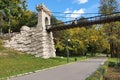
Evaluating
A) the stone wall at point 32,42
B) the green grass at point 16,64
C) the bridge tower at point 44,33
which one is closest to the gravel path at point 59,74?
the green grass at point 16,64

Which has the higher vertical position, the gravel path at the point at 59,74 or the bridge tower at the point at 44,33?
the bridge tower at the point at 44,33

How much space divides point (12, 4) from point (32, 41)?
331 inches

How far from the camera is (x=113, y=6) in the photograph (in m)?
69.2

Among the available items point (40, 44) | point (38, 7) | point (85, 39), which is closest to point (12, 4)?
point (38, 7)

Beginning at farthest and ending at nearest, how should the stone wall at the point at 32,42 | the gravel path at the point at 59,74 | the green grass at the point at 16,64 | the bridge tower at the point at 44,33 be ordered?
the bridge tower at the point at 44,33
the stone wall at the point at 32,42
the green grass at the point at 16,64
the gravel path at the point at 59,74

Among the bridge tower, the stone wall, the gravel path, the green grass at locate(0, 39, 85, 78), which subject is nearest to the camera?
the gravel path

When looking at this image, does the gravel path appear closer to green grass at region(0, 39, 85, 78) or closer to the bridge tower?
green grass at region(0, 39, 85, 78)

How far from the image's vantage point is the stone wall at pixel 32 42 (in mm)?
42812

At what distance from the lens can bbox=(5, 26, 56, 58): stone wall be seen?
4281 cm

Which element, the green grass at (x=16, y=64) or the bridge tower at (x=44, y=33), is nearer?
the green grass at (x=16, y=64)

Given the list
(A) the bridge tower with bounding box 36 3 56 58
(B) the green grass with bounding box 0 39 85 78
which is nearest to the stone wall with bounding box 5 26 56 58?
(A) the bridge tower with bounding box 36 3 56 58

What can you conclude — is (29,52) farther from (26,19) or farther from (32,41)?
(26,19)

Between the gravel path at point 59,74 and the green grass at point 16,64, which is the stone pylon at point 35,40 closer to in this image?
the green grass at point 16,64

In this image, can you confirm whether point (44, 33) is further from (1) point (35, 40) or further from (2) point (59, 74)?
(2) point (59, 74)
